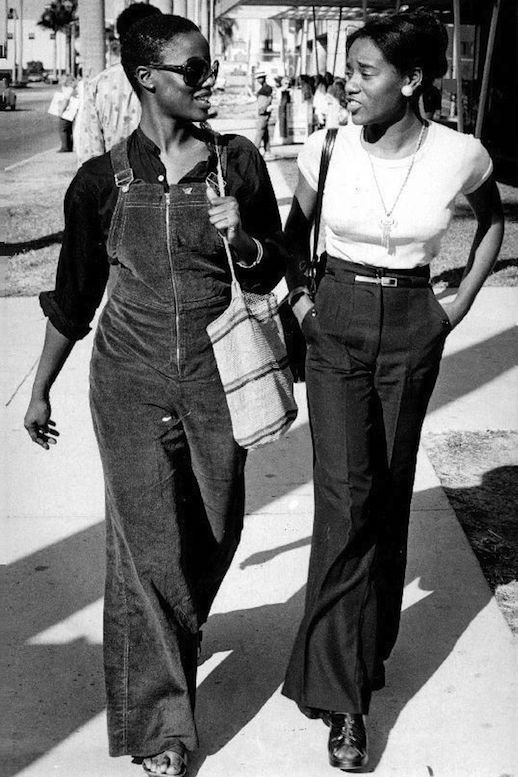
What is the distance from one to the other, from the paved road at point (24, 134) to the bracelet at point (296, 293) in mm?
19593

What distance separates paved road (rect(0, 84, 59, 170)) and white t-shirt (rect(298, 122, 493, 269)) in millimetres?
19714

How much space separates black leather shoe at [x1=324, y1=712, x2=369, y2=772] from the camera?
3.08 m

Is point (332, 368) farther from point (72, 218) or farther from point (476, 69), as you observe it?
point (476, 69)

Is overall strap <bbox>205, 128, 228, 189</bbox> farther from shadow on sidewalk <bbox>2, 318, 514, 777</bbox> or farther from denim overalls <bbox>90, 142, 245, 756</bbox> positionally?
shadow on sidewalk <bbox>2, 318, 514, 777</bbox>

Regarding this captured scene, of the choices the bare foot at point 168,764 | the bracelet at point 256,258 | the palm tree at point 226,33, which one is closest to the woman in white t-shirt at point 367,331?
the bracelet at point 256,258

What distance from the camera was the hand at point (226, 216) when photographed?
2.76 metres

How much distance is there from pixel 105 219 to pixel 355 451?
2.92 ft

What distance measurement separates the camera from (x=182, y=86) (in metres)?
2.87

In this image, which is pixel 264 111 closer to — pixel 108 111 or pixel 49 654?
pixel 108 111

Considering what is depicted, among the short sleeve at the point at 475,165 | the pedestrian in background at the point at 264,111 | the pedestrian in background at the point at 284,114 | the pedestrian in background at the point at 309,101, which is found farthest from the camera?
the pedestrian in background at the point at 284,114

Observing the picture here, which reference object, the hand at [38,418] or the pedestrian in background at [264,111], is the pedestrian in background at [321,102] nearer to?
the pedestrian in background at [264,111]

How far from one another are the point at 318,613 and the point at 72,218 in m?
1.24

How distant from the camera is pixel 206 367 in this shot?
2959 millimetres

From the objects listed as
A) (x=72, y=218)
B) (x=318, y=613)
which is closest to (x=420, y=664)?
(x=318, y=613)
